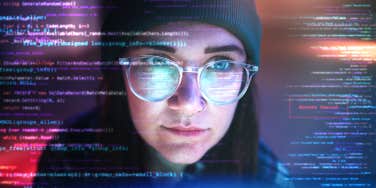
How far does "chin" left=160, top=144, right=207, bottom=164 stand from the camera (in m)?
1.28

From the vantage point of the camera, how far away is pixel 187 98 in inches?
48.8

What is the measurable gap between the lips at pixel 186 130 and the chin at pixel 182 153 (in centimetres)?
4

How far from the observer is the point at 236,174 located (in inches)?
50.6

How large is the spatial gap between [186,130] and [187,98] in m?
0.10

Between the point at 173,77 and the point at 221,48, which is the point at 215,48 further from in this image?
the point at 173,77

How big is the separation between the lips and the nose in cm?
5

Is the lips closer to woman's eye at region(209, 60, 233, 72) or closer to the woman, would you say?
the woman

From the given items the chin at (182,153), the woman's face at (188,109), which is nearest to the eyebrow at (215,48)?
the woman's face at (188,109)

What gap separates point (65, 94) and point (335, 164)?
844mm

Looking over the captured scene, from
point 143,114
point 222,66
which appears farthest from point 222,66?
point 143,114

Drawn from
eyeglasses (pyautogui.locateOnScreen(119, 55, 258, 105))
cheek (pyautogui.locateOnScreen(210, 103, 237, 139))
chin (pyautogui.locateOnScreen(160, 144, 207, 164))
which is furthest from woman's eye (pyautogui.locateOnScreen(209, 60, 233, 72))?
chin (pyautogui.locateOnScreen(160, 144, 207, 164))

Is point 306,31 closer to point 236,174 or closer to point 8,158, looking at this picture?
point 236,174

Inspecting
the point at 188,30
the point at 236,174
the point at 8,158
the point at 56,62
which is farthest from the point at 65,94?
the point at 236,174

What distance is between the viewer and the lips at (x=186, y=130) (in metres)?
1.26
